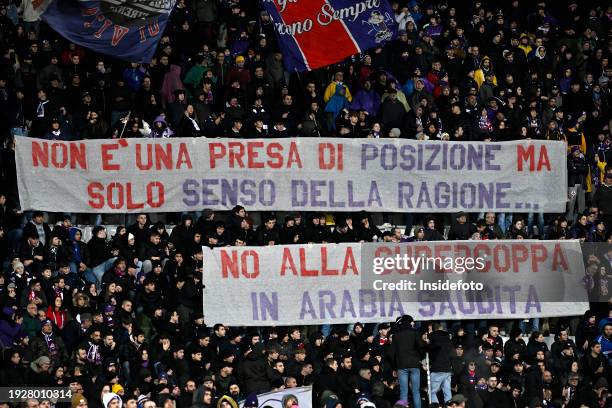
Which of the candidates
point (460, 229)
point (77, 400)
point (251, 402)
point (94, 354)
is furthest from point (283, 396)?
point (460, 229)

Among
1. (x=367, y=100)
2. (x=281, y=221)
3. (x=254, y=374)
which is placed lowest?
(x=254, y=374)

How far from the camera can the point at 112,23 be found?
27.9 m

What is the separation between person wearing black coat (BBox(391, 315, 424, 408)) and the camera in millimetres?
24906

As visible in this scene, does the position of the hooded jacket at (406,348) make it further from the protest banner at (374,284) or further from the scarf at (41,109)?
the scarf at (41,109)

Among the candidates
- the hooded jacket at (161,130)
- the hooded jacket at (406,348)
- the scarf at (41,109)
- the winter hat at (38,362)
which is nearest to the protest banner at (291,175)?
the hooded jacket at (161,130)

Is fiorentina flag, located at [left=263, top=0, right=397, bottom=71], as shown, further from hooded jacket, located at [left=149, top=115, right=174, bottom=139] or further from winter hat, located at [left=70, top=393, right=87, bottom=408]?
winter hat, located at [left=70, top=393, right=87, bottom=408]

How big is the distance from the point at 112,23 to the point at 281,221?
3998 mm

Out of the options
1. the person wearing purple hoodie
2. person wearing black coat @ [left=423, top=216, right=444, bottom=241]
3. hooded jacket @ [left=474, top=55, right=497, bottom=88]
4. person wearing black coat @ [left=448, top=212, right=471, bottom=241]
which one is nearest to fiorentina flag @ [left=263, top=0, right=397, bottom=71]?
the person wearing purple hoodie

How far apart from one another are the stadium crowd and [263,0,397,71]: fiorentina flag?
907mm

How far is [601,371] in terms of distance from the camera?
25.9 meters

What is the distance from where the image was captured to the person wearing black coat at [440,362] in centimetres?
2498

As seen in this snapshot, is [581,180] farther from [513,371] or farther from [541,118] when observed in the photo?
[513,371]

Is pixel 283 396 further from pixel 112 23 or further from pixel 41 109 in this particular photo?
pixel 112 23

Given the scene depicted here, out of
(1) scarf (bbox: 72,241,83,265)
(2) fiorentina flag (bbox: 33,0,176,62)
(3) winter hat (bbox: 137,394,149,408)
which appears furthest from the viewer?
(2) fiorentina flag (bbox: 33,0,176,62)
